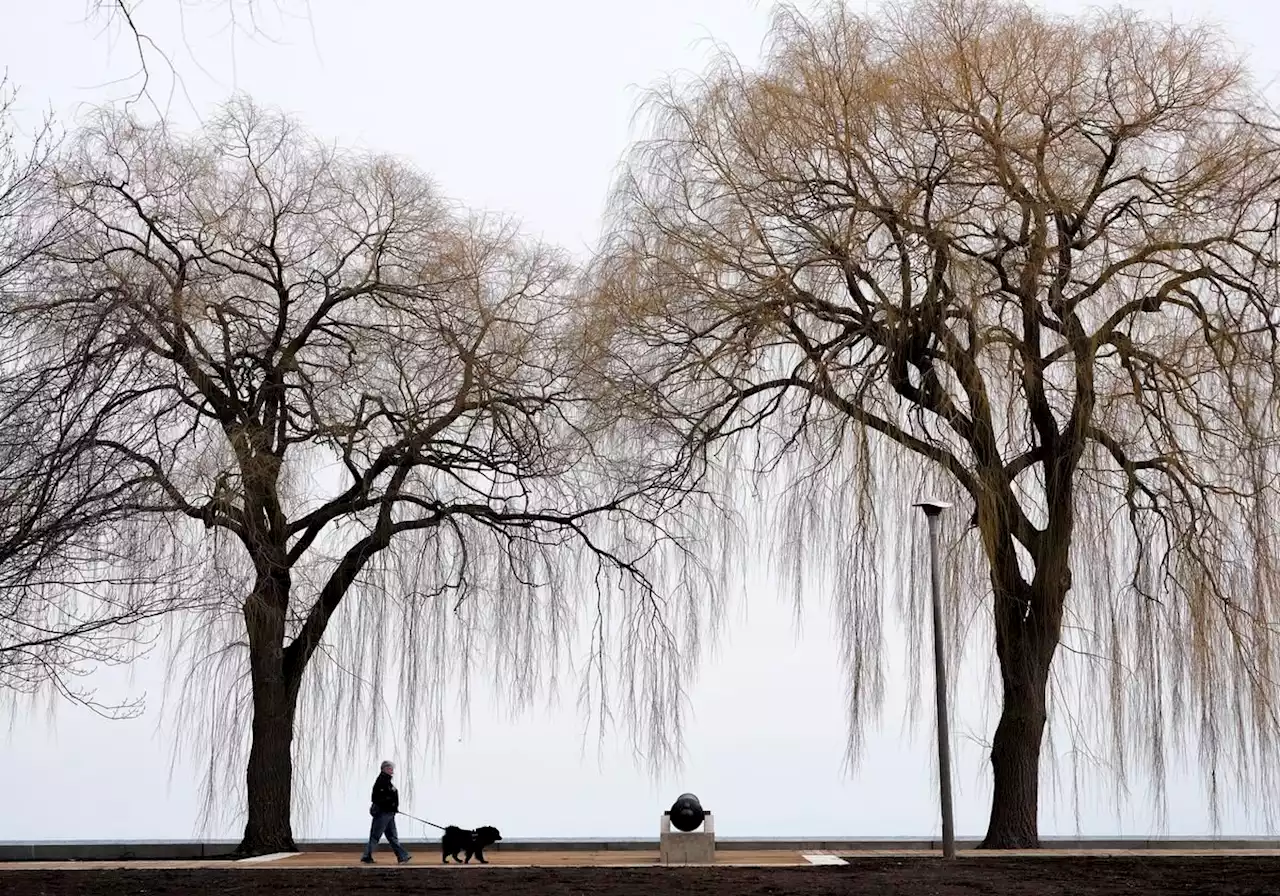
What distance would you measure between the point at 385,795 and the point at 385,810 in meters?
0.14

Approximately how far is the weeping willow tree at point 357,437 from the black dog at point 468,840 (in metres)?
1.52

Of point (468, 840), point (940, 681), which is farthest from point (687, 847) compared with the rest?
point (940, 681)

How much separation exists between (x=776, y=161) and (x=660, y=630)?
4.69 meters

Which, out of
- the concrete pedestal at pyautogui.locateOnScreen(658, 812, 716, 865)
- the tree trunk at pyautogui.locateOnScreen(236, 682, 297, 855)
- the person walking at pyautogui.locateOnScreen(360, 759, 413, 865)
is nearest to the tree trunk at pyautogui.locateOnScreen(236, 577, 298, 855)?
the tree trunk at pyautogui.locateOnScreen(236, 682, 297, 855)

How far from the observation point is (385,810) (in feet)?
46.3

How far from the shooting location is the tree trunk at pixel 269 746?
48.8ft

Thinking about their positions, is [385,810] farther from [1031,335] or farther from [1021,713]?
[1031,335]

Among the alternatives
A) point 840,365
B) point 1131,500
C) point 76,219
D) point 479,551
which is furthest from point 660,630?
point 76,219

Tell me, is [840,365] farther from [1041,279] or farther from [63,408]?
[63,408]

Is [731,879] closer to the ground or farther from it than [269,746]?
closer to the ground

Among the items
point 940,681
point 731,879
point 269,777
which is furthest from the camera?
point 269,777

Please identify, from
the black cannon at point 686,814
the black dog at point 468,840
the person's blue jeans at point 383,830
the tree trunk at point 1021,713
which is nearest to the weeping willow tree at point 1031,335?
the tree trunk at point 1021,713

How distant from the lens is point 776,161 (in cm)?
1340

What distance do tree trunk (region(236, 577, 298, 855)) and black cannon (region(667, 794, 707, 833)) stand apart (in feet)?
14.0
